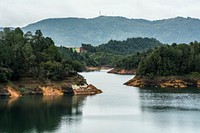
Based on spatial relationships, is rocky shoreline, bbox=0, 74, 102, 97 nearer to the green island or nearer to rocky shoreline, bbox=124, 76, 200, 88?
the green island

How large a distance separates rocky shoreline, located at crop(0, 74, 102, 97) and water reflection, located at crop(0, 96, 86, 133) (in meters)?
3.09

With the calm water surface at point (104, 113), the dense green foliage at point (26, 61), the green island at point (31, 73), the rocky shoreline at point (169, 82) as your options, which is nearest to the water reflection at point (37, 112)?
the calm water surface at point (104, 113)

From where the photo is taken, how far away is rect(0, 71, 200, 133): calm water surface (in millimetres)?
53963

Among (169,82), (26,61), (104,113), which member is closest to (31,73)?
(26,61)

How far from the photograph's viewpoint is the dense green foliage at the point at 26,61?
274 feet

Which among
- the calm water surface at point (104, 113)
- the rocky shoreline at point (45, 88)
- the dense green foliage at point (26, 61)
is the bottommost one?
the calm water surface at point (104, 113)

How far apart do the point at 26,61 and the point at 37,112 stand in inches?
850

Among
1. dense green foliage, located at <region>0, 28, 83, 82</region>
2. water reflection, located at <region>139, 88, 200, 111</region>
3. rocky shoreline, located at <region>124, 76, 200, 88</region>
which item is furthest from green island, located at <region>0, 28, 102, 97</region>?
rocky shoreline, located at <region>124, 76, 200, 88</region>

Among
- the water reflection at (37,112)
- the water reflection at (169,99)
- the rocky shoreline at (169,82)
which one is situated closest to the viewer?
the water reflection at (37,112)

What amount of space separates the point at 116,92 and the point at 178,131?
44.4 metres

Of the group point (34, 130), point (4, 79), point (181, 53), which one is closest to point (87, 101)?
point (4, 79)

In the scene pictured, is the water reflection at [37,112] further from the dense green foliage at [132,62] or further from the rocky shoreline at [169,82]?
the dense green foliage at [132,62]

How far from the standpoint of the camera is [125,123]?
57250 millimetres

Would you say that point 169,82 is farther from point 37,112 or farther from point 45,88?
point 37,112
